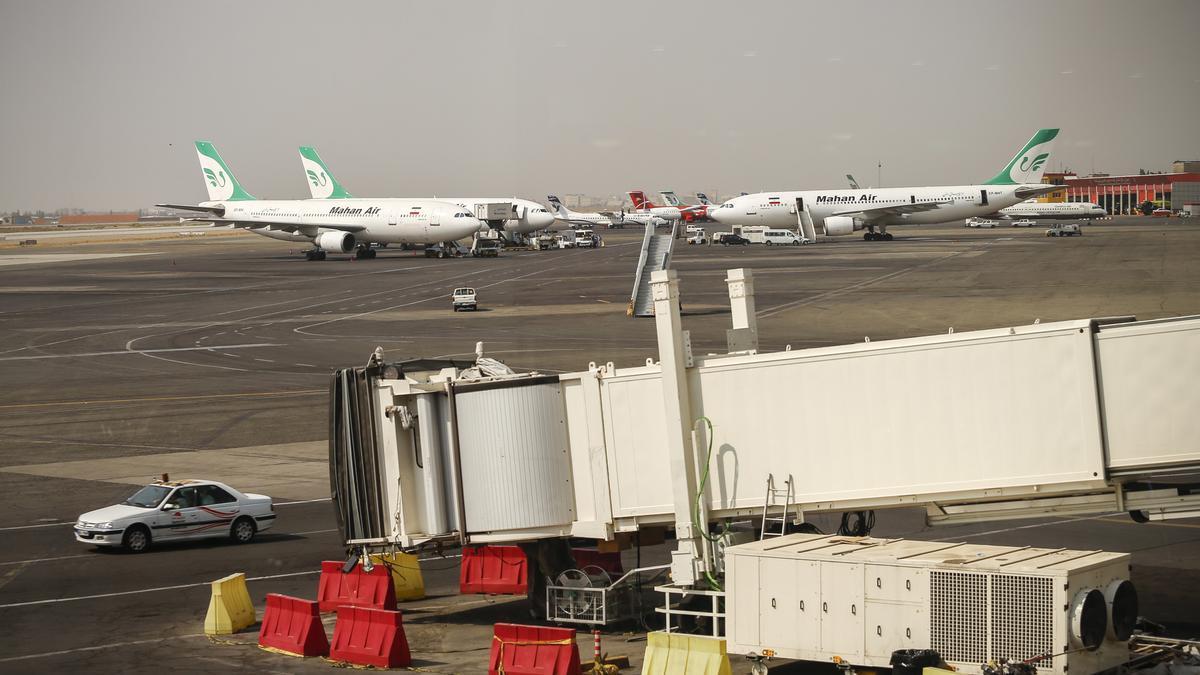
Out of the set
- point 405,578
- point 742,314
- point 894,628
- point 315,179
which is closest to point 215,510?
point 405,578

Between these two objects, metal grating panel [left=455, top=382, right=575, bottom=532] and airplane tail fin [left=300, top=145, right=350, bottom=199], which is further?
airplane tail fin [left=300, top=145, right=350, bottom=199]

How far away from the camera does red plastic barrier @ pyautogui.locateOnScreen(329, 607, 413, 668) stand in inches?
742

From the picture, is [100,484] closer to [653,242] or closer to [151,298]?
[653,242]

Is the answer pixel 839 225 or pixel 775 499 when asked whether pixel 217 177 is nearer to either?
pixel 839 225

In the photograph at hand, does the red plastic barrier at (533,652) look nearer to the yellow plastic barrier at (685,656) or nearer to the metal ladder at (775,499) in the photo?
the yellow plastic barrier at (685,656)

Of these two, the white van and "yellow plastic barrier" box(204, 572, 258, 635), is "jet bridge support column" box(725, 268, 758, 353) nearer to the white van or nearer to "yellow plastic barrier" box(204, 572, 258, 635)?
"yellow plastic barrier" box(204, 572, 258, 635)

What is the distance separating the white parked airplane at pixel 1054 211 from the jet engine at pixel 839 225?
4539 centimetres

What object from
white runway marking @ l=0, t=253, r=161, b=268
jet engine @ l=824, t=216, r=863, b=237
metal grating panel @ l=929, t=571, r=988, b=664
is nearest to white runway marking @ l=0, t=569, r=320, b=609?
metal grating panel @ l=929, t=571, r=988, b=664

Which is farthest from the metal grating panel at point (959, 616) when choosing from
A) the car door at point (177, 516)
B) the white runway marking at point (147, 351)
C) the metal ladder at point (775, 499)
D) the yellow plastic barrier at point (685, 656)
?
the white runway marking at point (147, 351)

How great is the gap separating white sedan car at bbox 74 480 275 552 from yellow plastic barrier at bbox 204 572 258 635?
23.3 ft

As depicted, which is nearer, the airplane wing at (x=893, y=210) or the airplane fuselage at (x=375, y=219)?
the airplane fuselage at (x=375, y=219)

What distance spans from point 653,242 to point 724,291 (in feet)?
54.3

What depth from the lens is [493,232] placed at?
140 meters

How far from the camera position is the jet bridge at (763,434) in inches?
596
